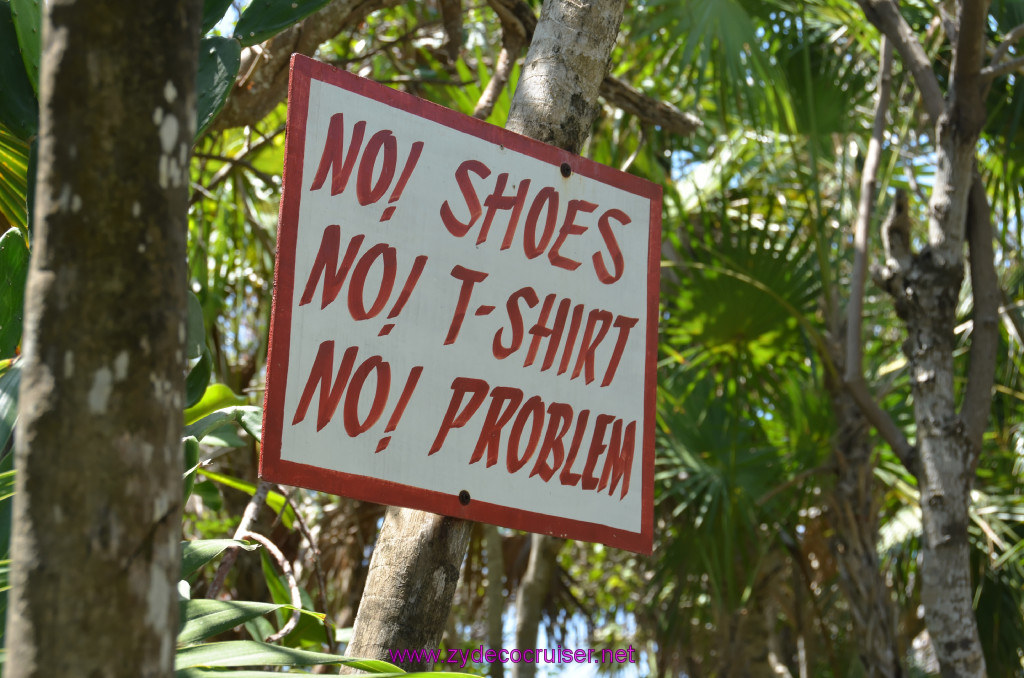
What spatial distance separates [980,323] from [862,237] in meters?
0.50

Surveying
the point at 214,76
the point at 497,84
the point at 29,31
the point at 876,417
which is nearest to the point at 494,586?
the point at 876,417

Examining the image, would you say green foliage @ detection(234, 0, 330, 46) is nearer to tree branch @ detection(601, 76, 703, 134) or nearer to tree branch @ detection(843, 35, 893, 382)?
tree branch @ detection(601, 76, 703, 134)

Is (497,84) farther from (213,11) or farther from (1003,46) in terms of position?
(1003,46)

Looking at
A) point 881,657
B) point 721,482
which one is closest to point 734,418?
point 721,482

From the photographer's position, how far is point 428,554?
128cm

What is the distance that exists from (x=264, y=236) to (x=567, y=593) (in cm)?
258

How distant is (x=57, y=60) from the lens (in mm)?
618

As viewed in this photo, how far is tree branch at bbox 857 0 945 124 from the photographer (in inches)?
129

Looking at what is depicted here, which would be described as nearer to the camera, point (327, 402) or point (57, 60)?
point (57, 60)

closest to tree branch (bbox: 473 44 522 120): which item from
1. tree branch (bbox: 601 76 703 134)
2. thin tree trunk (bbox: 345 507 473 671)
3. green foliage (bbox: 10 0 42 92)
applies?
tree branch (bbox: 601 76 703 134)

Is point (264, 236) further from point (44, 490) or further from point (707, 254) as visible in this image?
point (44, 490)

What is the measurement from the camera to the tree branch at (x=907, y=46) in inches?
129

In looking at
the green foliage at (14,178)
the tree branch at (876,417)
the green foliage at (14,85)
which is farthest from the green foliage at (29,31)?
the tree branch at (876,417)

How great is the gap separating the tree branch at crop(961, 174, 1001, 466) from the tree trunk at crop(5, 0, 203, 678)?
9.34 feet
